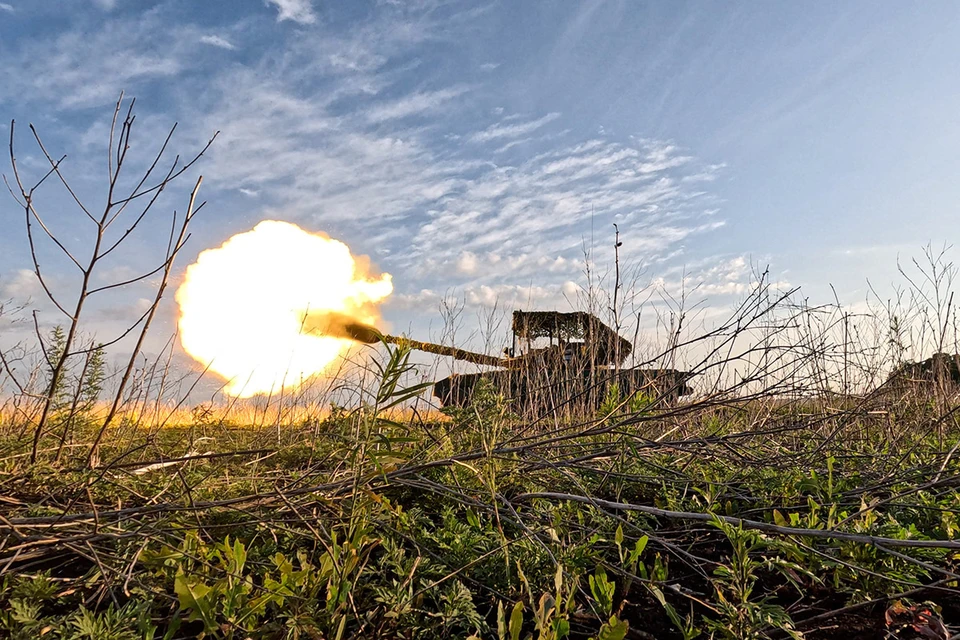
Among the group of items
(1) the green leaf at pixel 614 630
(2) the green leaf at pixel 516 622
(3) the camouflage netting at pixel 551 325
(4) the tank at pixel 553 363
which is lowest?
(1) the green leaf at pixel 614 630

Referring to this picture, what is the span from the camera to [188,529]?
1837mm

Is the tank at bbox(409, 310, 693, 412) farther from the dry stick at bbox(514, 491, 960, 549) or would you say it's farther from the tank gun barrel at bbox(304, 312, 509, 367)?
the dry stick at bbox(514, 491, 960, 549)

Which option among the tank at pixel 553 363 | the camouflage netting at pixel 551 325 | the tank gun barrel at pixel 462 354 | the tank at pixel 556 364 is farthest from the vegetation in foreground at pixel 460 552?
the camouflage netting at pixel 551 325

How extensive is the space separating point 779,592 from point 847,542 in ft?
0.92

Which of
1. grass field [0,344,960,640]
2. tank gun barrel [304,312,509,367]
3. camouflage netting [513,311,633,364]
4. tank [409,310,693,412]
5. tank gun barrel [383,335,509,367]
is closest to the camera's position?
grass field [0,344,960,640]

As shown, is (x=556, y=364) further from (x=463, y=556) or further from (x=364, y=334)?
(x=463, y=556)

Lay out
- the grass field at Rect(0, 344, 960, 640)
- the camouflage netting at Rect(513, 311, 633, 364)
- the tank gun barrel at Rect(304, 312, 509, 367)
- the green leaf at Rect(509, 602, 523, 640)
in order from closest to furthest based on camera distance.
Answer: the green leaf at Rect(509, 602, 523, 640) → the grass field at Rect(0, 344, 960, 640) → the tank gun barrel at Rect(304, 312, 509, 367) → the camouflage netting at Rect(513, 311, 633, 364)

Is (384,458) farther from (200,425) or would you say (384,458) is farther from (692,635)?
(200,425)

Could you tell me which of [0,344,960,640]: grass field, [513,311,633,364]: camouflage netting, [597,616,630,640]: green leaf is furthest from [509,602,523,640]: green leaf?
[513,311,633,364]: camouflage netting

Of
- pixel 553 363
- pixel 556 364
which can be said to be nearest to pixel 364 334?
pixel 556 364

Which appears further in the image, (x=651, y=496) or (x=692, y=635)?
(x=651, y=496)

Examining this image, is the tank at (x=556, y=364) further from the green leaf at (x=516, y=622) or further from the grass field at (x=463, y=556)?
the green leaf at (x=516, y=622)

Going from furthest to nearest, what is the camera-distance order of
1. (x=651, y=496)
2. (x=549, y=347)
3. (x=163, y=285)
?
1. (x=549, y=347)
2. (x=651, y=496)
3. (x=163, y=285)

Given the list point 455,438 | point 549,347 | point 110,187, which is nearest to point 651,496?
point 455,438
